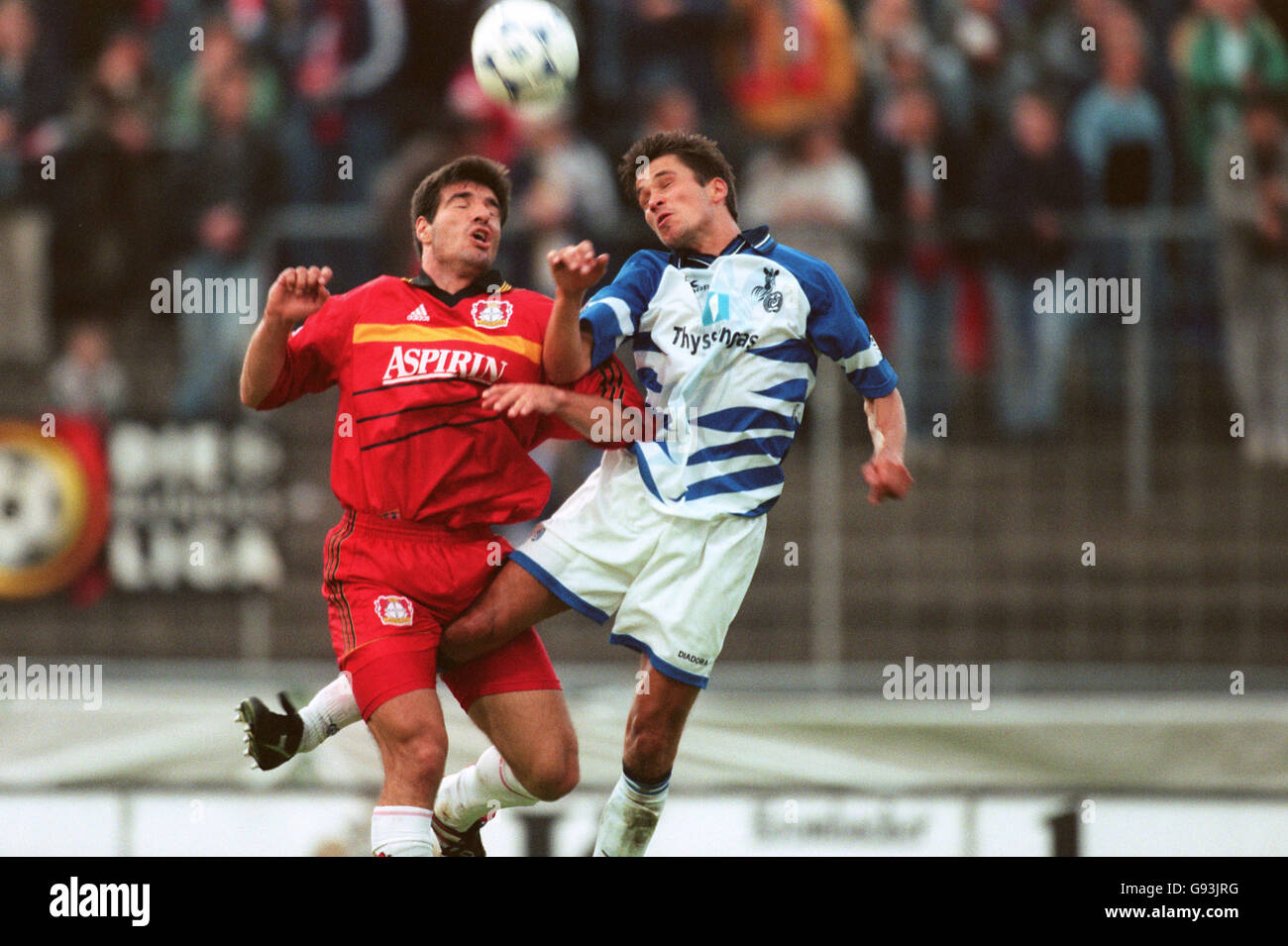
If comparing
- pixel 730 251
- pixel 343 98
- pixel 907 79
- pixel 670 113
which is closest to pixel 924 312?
pixel 907 79

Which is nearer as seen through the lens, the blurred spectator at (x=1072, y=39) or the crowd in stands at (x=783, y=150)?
the crowd in stands at (x=783, y=150)

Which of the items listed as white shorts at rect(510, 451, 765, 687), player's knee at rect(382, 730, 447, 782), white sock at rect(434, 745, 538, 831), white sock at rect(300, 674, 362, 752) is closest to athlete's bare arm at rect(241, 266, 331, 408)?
white shorts at rect(510, 451, 765, 687)

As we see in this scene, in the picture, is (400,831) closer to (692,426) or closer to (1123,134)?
(692,426)

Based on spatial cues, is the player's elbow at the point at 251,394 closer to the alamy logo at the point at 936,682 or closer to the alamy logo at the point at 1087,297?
the alamy logo at the point at 936,682

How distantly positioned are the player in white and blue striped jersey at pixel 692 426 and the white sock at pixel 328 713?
0.82 m

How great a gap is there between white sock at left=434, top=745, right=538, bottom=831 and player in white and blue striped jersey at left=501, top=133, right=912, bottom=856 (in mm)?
491

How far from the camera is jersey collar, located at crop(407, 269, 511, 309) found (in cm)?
645

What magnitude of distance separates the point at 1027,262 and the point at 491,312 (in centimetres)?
487

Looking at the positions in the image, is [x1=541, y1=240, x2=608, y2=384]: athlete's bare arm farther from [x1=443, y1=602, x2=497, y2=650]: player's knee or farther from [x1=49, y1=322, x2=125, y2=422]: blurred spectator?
[x1=49, y1=322, x2=125, y2=422]: blurred spectator

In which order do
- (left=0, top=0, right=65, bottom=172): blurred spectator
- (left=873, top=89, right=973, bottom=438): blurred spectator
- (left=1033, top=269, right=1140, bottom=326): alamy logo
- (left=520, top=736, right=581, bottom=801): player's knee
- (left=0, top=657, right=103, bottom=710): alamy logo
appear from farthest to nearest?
(left=0, top=0, right=65, bottom=172): blurred spectator → (left=873, top=89, right=973, bottom=438): blurred spectator → (left=1033, top=269, right=1140, bottom=326): alamy logo → (left=0, top=657, right=103, bottom=710): alamy logo → (left=520, top=736, right=581, bottom=801): player's knee

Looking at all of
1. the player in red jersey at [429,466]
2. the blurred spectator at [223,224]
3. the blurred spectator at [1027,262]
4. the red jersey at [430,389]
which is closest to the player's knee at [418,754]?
the player in red jersey at [429,466]

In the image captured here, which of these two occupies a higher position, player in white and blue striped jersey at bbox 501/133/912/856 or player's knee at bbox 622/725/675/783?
player in white and blue striped jersey at bbox 501/133/912/856

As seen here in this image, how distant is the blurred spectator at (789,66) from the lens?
11188 millimetres
